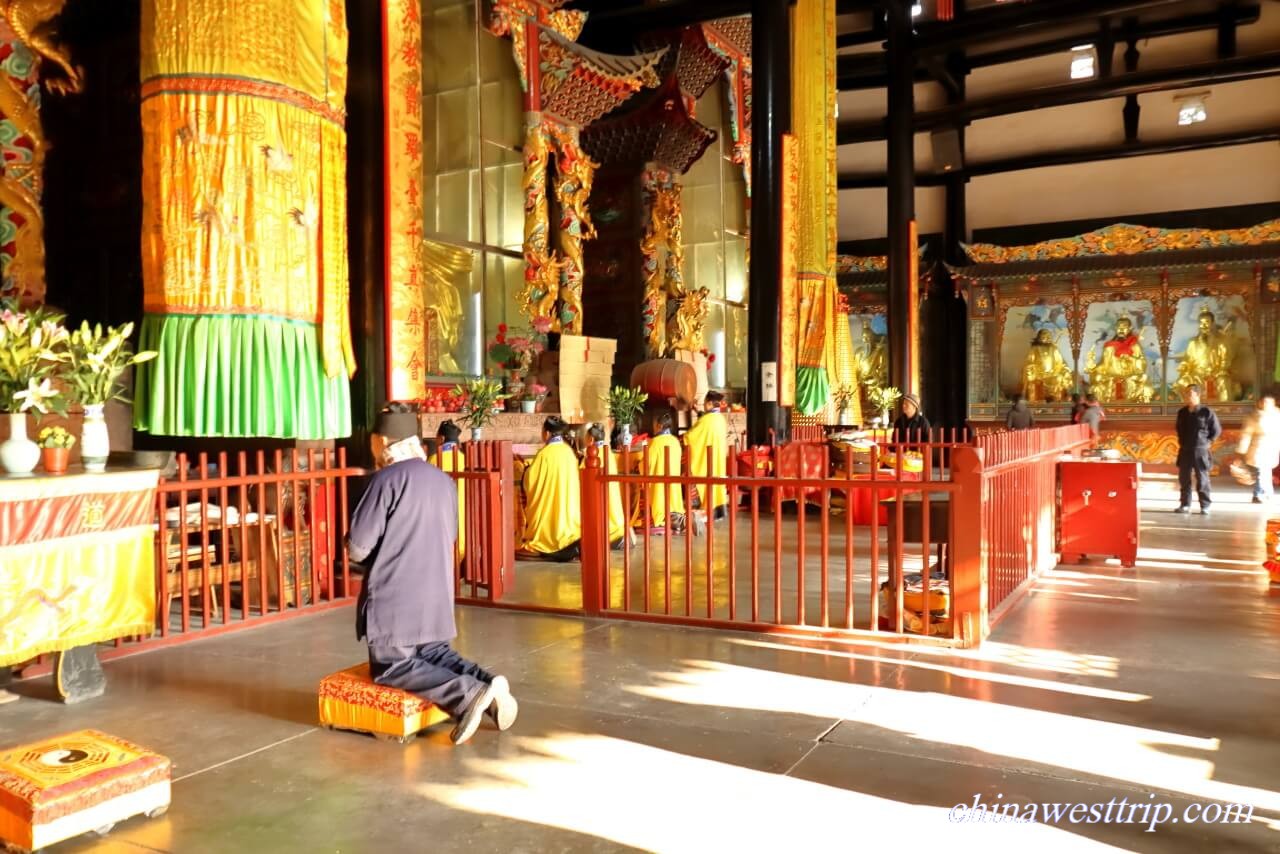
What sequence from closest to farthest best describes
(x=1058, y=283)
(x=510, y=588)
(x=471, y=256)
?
1. (x=510, y=588)
2. (x=471, y=256)
3. (x=1058, y=283)

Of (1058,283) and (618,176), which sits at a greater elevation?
(618,176)

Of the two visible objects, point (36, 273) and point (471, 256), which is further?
point (471, 256)

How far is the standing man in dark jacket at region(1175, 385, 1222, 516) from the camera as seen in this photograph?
404 inches

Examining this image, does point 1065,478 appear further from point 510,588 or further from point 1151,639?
point 510,588

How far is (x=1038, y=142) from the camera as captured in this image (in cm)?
1762

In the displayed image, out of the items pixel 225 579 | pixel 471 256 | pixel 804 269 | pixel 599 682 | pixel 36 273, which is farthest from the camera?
pixel 804 269

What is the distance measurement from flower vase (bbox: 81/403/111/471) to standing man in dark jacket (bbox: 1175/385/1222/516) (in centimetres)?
1037

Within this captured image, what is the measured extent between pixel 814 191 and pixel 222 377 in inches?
325

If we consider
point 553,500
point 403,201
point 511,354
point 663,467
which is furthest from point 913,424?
point 403,201

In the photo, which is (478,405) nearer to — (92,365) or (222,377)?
(222,377)

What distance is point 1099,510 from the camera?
7238 mm

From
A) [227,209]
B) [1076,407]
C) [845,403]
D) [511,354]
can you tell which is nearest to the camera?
[227,209]

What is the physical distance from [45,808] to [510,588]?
12.6 ft

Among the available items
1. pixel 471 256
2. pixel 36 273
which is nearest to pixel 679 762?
pixel 36 273
